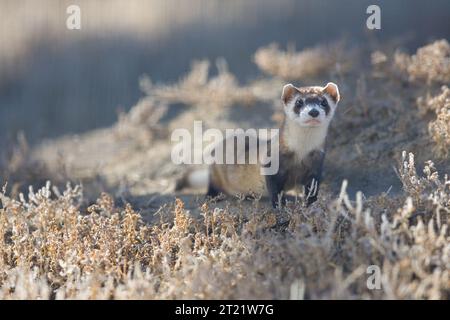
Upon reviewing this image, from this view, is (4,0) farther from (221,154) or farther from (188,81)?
(221,154)

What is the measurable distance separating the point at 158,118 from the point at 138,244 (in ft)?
11.3

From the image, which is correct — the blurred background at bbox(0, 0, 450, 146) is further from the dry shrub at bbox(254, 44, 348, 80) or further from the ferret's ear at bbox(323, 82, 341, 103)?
the ferret's ear at bbox(323, 82, 341, 103)

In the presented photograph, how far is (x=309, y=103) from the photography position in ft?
14.4

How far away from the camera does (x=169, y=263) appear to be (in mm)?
3959

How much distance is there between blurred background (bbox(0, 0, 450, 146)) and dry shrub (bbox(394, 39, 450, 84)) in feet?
8.64

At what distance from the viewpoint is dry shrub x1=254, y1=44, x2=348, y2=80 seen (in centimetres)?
707

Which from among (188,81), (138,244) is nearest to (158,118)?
(188,81)

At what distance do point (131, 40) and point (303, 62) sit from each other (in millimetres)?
4306

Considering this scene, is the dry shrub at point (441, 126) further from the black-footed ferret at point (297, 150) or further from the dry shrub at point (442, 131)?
the black-footed ferret at point (297, 150)

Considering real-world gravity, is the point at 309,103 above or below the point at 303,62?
below

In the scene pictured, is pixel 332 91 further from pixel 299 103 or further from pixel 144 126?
pixel 144 126

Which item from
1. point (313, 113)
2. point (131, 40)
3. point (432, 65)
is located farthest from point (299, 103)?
point (131, 40)

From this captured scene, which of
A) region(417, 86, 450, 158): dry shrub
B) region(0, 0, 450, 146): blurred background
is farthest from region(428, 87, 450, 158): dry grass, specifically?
region(0, 0, 450, 146): blurred background
